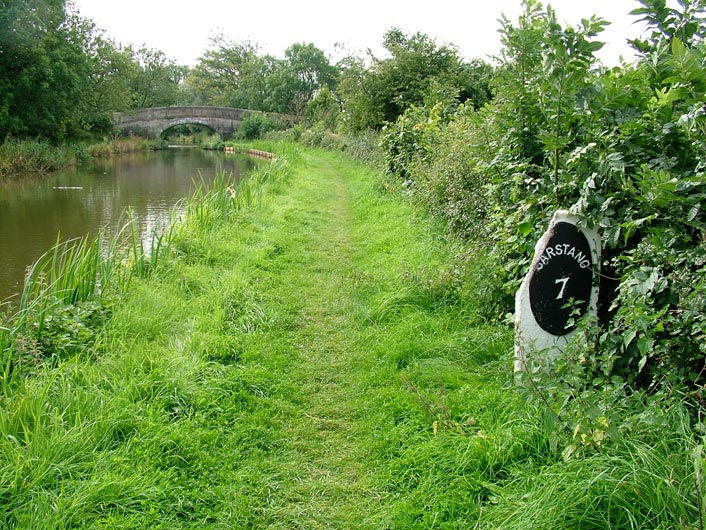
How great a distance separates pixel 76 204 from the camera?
14.0 meters

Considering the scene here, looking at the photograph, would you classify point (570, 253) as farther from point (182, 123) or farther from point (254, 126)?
point (182, 123)

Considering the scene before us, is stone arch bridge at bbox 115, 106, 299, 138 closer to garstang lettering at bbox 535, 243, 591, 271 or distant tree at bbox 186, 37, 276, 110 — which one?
distant tree at bbox 186, 37, 276, 110

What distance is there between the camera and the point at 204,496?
100 inches

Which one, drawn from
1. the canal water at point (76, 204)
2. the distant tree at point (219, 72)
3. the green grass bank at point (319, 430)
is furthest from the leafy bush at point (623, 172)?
the distant tree at point (219, 72)

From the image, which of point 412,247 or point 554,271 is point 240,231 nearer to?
point 412,247

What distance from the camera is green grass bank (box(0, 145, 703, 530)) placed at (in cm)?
215

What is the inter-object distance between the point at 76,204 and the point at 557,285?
13.8 metres

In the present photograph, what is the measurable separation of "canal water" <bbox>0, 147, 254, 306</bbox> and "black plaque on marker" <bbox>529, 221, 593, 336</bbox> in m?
4.51

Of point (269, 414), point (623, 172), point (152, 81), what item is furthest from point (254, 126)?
point (623, 172)

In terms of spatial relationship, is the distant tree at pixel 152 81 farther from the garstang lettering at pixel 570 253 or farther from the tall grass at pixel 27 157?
the garstang lettering at pixel 570 253

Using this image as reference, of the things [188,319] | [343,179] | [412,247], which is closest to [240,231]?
[412,247]

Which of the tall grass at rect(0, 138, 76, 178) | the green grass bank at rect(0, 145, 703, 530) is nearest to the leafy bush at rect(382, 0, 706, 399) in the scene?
the green grass bank at rect(0, 145, 703, 530)

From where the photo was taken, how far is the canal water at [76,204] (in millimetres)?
9281

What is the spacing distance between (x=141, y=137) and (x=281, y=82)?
13802 millimetres
